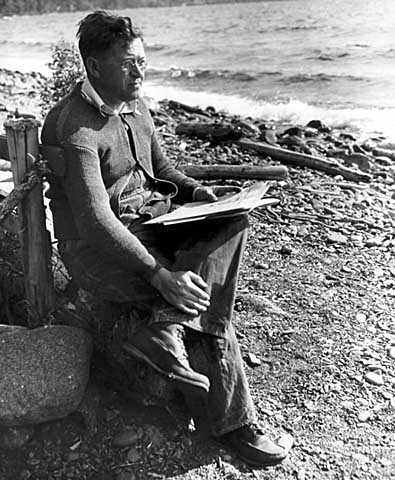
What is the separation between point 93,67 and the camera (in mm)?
3297

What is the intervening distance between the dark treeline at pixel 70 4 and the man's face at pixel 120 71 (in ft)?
295

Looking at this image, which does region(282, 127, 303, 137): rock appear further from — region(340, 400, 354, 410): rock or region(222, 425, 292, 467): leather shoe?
region(222, 425, 292, 467): leather shoe

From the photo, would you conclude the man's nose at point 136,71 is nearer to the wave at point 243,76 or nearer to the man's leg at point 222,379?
the man's leg at point 222,379

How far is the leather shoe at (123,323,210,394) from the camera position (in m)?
3.13

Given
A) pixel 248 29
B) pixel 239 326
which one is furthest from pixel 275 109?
pixel 248 29

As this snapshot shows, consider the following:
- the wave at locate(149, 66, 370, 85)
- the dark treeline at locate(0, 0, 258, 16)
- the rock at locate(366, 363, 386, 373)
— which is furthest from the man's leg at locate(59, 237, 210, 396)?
the dark treeline at locate(0, 0, 258, 16)

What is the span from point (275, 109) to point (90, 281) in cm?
1522

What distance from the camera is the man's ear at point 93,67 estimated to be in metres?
3.28

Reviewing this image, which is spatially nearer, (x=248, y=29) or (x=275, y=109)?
(x=275, y=109)

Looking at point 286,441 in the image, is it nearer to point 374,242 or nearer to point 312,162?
point 374,242

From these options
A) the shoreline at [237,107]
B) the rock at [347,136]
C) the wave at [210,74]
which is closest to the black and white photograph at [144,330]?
the rock at [347,136]

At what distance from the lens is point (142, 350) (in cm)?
319

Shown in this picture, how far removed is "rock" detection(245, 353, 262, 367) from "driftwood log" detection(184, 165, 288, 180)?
1.45 meters

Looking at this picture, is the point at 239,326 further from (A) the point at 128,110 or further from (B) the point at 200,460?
(A) the point at 128,110
